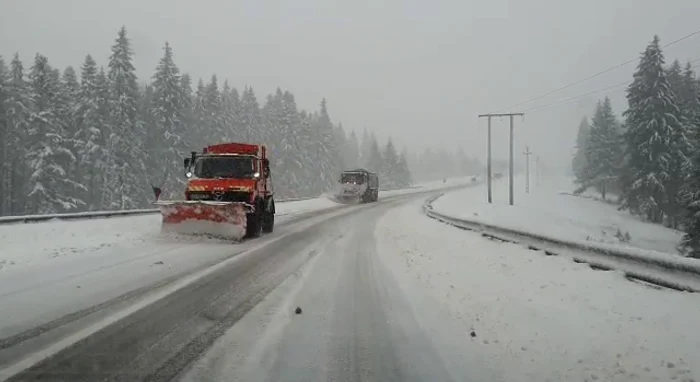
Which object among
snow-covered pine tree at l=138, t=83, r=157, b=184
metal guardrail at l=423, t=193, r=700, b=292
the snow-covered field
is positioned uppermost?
snow-covered pine tree at l=138, t=83, r=157, b=184

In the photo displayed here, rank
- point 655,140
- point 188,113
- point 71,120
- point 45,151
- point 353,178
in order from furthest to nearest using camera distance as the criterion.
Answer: point 188,113
point 353,178
point 71,120
point 655,140
point 45,151

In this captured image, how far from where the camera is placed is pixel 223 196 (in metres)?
13.7

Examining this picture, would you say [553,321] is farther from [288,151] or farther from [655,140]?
[288,151]

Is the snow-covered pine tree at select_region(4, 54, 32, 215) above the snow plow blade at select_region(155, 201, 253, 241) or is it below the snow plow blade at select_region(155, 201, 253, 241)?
above

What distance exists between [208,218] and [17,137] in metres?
33.5

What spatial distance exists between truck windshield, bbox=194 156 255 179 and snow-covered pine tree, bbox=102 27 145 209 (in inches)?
1038

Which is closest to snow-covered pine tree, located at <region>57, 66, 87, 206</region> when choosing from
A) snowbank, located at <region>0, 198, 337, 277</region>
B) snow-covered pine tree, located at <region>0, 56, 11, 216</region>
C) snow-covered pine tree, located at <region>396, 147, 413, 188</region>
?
snow-covered pine tree, located at <region>0, 56, 11, 216</region>

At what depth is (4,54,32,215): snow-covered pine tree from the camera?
3616cm

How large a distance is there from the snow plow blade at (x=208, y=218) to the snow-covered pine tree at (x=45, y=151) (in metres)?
25.4

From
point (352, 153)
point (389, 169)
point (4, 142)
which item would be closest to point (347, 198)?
point (4, 142)

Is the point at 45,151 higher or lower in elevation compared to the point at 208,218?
higher

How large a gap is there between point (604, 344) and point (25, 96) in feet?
147

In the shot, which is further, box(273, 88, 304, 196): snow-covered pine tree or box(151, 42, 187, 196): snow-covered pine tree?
box(273, 88, 304, 196): snow-covered pine tree

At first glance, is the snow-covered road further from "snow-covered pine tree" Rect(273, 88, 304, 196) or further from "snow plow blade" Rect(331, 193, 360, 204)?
"snow-covered pine tree" Rect(273, 88, 304, 196)
